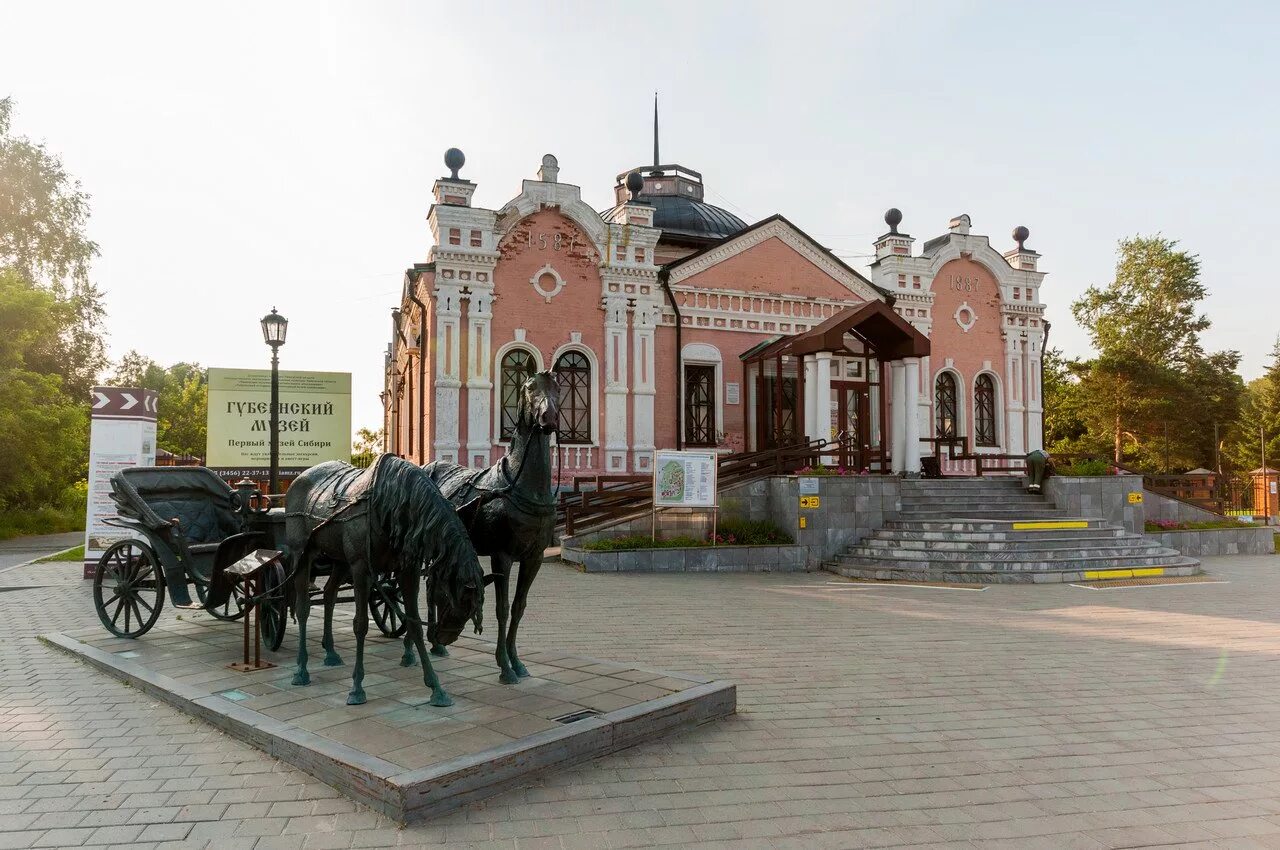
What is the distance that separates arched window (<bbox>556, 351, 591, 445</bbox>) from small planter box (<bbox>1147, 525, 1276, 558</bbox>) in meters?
12.0

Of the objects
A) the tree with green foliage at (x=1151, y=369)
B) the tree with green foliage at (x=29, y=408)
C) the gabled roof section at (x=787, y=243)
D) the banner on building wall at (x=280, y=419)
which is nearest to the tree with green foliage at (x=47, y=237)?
the tree with green foliage at (x=29, y=408)

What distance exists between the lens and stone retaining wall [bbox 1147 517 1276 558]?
56.1ft

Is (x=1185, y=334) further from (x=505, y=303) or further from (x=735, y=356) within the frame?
(x=505, y=303)

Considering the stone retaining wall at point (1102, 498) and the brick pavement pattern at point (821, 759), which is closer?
the brick pavement pattern at point (821, 759)

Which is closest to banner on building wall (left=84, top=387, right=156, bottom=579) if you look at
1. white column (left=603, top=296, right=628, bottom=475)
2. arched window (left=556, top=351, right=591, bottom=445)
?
arched window (left=556, top=351, right=591, bottom=445)

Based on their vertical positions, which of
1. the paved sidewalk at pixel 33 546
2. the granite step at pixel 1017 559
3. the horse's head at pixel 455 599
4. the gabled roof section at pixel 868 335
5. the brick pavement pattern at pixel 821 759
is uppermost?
the gabled roof section at pixel 868 335

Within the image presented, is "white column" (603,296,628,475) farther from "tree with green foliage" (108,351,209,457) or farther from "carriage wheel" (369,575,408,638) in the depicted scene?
"tree with green foliage" (108,351,209,457)

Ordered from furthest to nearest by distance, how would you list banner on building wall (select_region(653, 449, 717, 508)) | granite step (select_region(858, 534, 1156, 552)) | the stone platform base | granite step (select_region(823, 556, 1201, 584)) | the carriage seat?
1. banner on building wall (select_region(653, 449, 717, 508))
2. granite step (select_region(858, 534, 1156, 552))
3. granite step (select_region(823, 556, 1201, 584))
4. the carriage seat
5. the stone platform base

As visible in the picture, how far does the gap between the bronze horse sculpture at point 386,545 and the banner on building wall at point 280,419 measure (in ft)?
37.3

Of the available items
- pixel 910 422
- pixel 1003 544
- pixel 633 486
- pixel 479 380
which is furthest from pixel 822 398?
pixel 479 380

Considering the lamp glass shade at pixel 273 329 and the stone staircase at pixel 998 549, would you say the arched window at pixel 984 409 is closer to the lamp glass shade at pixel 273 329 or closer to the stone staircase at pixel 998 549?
the stone staircase at pixel 998 549

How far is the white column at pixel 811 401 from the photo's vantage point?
719 inches

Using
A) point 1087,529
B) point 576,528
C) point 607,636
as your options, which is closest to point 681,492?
point 576,528

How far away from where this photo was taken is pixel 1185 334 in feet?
131
